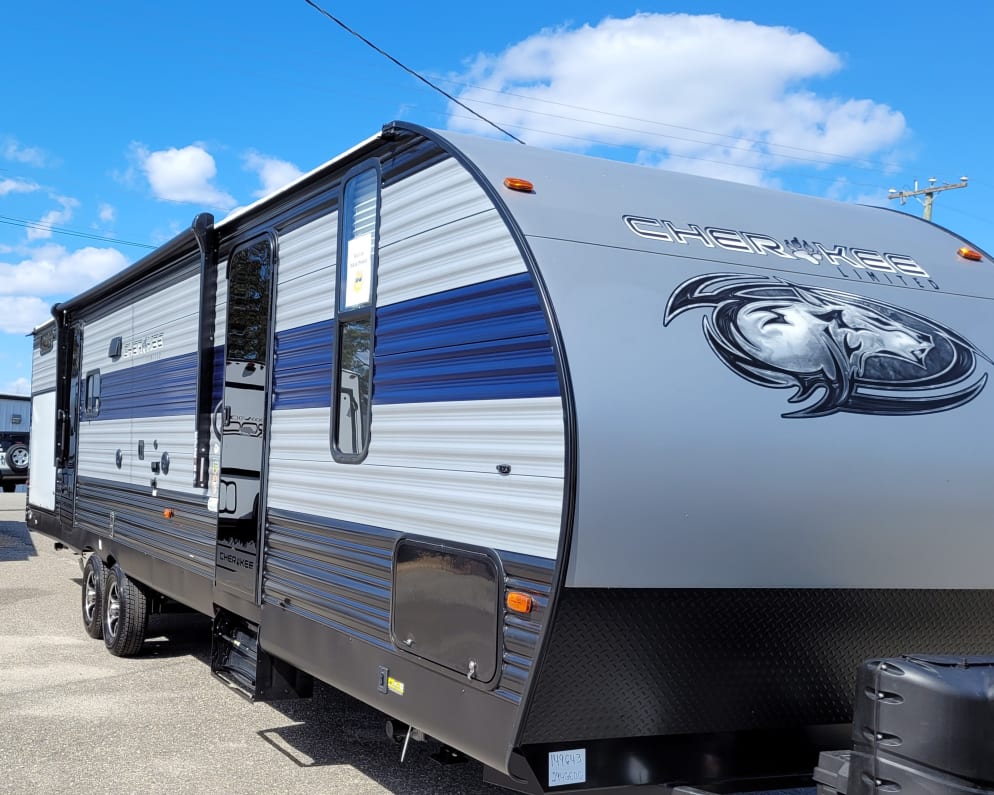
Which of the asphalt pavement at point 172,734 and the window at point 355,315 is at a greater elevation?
the window at point 355,315

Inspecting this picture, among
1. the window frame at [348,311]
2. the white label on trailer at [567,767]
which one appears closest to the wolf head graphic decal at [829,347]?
the white label on trailer at [567,767]

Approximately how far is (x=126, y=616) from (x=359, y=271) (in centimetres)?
455

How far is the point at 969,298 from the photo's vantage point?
4121mm

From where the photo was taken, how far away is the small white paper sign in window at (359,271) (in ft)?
14.7

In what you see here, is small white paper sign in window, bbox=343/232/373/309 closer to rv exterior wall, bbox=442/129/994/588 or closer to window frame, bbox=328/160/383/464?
window frame, bbox=328/160/383/464

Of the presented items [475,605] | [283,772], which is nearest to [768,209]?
[475,605]

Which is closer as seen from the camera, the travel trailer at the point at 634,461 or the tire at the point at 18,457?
the travel trailer at the point at 634,461

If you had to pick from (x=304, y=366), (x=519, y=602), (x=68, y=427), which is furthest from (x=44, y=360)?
(x=519, y=602)

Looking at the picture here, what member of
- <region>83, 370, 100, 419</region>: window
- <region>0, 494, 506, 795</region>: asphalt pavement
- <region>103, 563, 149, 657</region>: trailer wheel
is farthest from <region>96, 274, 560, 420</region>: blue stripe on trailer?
<region>83, 370, 100, 419</region>: window

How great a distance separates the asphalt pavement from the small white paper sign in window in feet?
7.76

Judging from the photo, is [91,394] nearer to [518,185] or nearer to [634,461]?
[518,185]

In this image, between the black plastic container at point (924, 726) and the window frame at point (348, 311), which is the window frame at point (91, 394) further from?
the black plastic container at point (924, 726)

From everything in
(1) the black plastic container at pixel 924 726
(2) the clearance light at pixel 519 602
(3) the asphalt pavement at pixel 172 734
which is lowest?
(3) the asphalt pavement at pixel 172 734

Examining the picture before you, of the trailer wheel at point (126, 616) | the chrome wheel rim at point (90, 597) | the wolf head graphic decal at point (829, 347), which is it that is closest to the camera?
the wolf head graphic decal at point (829, 347)
